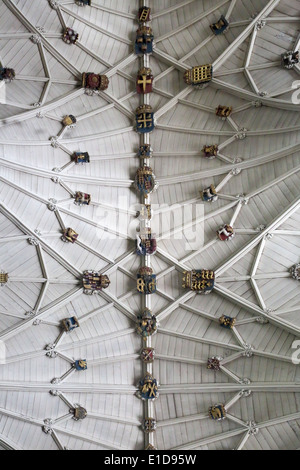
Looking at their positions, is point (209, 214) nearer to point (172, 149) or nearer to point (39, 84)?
point (172, 149)

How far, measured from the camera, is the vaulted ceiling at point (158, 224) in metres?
29.7

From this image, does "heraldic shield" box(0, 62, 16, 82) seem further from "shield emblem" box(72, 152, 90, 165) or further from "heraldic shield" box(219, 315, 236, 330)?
"heraldic shield" box(219, 315, 236, 330)

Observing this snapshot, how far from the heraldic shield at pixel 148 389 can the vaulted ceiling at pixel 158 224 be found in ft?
1.79

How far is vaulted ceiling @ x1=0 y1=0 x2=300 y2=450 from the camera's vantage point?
2973cm

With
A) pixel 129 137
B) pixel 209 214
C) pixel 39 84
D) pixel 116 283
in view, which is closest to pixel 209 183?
pixel 209 214

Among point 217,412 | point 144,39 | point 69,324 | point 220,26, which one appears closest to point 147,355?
point 69,324

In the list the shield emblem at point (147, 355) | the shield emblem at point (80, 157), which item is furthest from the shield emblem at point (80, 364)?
the shield emblem at point (80, 157)

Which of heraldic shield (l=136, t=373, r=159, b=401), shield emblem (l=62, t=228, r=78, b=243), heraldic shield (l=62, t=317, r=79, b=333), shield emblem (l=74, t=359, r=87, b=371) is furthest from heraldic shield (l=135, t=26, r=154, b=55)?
heraldic shield (l=136, t=373, r=159, b=401)

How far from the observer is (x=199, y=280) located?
31.0 meters

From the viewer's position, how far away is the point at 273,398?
30.1m

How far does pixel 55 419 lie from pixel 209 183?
16.1 metres

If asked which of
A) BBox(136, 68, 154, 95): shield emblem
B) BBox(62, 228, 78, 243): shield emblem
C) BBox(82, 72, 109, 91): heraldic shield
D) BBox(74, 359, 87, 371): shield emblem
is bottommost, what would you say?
BBox(74, 359, 87, 371): shield emblem

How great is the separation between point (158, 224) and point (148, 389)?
967 cm

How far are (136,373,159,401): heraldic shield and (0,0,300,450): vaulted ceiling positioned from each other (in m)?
0.55
